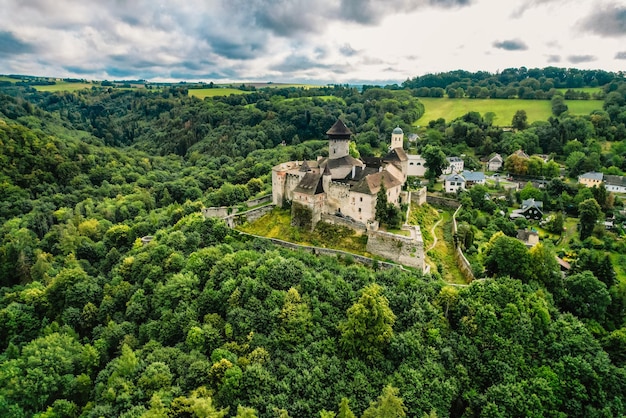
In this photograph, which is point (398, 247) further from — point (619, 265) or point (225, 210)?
point (619, 265)

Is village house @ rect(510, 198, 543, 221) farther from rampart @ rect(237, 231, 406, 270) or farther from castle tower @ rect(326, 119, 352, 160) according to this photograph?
rampart @ rect(237, 231, 406, 270)

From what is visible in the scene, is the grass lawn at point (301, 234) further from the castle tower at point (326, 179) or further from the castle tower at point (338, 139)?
the castle tower at point (338, 139)

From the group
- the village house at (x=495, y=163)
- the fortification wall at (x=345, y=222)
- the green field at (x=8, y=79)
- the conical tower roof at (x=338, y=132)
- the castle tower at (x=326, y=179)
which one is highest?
the green field at (x=8, y=79)

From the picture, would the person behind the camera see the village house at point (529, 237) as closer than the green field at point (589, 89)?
Yes

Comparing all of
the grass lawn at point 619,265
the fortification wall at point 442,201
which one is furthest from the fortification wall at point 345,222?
the grass lawn at point 619,265

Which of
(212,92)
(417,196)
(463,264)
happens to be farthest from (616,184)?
(212,92)

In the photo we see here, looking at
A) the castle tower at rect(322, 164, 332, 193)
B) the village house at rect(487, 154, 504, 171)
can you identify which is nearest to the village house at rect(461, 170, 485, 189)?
the village house at rect(487, 154, 504, 171)

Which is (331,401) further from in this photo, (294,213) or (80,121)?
(80,121)
